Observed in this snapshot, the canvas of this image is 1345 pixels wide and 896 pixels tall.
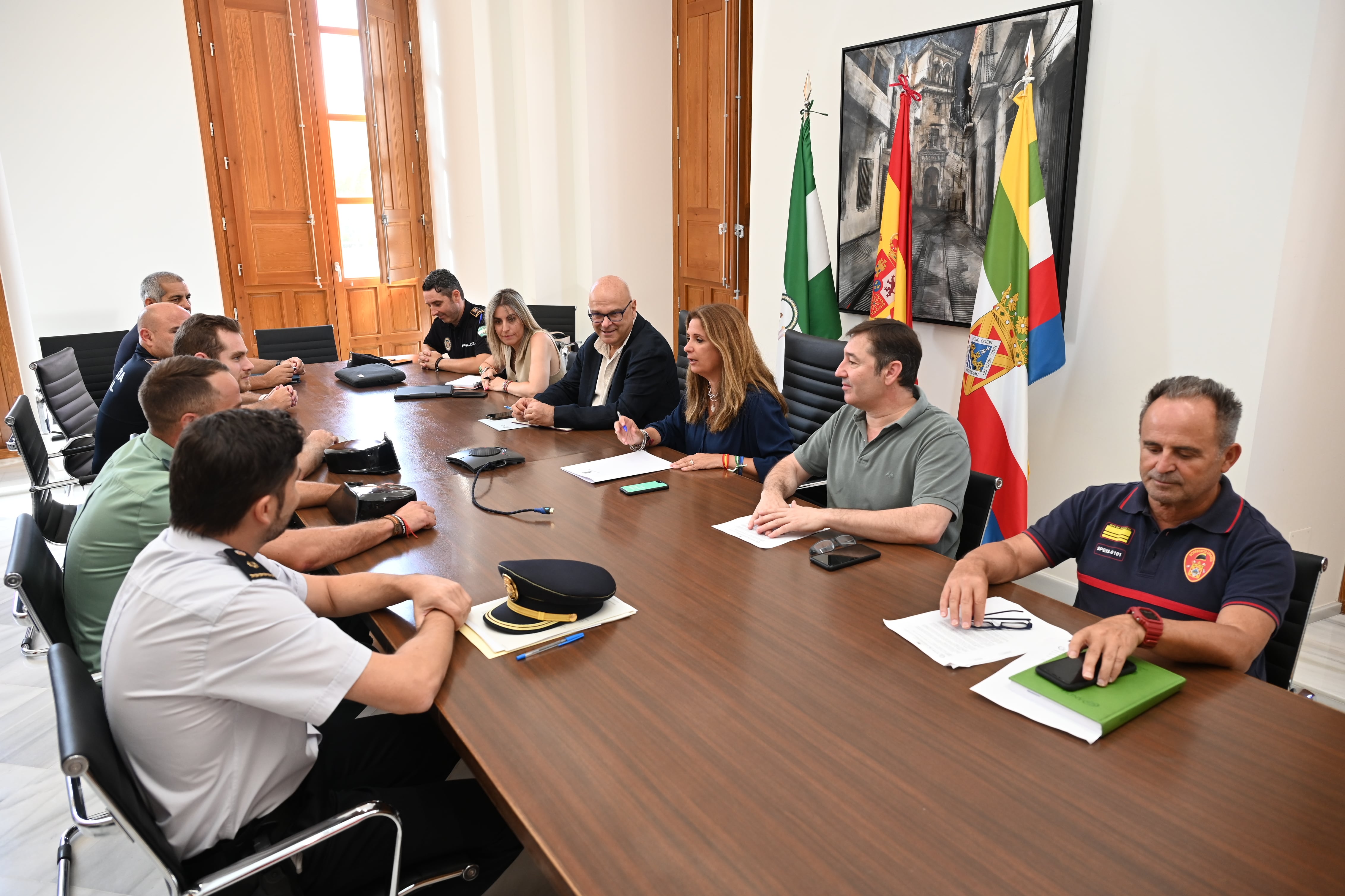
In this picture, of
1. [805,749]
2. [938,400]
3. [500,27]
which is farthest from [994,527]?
[500,27]

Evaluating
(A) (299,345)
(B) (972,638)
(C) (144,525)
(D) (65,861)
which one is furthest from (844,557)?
(A) (299,345)

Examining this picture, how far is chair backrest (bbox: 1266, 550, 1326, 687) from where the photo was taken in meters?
1.66

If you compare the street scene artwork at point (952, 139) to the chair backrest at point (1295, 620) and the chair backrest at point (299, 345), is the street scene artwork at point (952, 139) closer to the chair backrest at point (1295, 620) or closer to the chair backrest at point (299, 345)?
the chair backrest at point (1295, 620)

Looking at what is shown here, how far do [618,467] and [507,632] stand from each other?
1191 mm

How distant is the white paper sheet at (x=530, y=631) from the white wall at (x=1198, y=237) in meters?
2.12

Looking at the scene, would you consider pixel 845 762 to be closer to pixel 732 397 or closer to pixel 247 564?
pixel 247 564

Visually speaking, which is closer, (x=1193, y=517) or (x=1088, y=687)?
(x=1088, y=687)

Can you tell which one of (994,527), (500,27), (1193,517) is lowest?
(994,527)

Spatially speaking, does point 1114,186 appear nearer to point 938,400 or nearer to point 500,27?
point 938,400

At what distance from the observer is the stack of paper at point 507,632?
162cm

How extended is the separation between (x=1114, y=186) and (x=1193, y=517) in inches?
75.2

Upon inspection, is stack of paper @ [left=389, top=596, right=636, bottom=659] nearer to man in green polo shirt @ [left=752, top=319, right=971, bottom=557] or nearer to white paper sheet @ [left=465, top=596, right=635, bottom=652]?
white paper sheet @ [left=465, top=596, right=635, bottom=652]

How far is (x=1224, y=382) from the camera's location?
9.70 ft

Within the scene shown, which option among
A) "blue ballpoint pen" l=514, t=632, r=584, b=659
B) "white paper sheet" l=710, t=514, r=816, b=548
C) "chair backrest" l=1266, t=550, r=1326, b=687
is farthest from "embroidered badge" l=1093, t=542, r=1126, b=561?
"blue ballpoint pen" l=514, t=632, r=584, b=659
